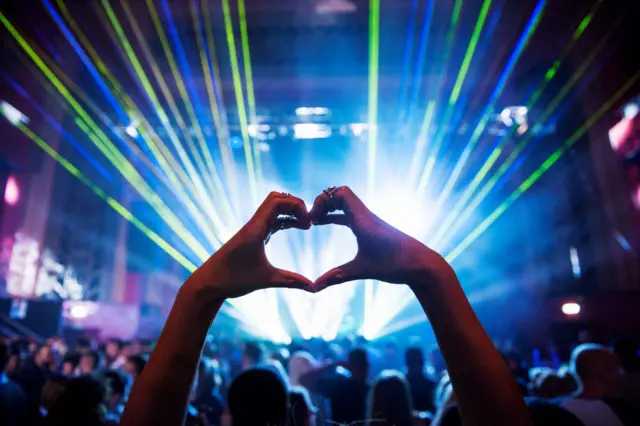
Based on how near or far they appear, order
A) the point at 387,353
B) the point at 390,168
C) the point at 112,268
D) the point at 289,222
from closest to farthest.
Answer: the point at 289,222
the point at 387,353
the point at 390,168
the point at 112,268

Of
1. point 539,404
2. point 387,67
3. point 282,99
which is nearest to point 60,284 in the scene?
Answer: point 282,99

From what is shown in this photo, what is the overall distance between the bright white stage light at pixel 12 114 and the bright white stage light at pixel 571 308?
1491 centimetres

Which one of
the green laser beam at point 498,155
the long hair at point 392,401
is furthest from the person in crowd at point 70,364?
the green laser beam at point 498,155

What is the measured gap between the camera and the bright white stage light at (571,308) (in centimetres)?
1241

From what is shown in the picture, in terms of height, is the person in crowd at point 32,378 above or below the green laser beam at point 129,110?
below

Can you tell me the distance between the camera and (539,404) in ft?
7.72

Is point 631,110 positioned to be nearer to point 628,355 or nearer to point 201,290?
point 628,355

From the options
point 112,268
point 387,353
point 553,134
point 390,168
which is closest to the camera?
point 387,353

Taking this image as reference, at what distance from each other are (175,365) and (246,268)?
308mm

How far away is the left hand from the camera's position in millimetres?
1264

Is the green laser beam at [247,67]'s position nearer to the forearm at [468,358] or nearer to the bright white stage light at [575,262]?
the forearm at [468,358]

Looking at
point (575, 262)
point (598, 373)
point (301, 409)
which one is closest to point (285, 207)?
point (301, 409)

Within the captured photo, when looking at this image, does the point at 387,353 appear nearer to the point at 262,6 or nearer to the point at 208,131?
the point at 262,6

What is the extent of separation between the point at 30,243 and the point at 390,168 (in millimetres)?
10761
